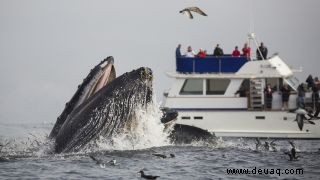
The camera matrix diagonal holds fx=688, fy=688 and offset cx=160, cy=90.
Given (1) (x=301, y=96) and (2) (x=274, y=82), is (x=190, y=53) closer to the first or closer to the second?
(2) (x=274, y=82)

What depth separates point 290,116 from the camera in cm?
3606

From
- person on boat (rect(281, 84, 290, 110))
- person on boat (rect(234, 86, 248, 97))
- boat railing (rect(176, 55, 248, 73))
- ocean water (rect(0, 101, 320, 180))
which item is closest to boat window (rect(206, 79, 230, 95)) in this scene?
boat railing (rect(176, 55, 248, 73))

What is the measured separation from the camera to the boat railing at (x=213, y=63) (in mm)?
36906

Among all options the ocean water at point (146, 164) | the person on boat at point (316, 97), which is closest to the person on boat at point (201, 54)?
the person on boat at point (316, 97)

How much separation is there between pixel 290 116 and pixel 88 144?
20.0m

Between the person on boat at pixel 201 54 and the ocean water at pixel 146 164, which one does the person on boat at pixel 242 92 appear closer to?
the person on boat at pixel 201 54

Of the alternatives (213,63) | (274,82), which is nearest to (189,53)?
(213,63)

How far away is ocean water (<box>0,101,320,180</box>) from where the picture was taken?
17266 mm

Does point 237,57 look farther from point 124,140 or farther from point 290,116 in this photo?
point 124,140

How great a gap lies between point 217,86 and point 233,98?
1.24 meters

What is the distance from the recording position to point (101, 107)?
707 inches

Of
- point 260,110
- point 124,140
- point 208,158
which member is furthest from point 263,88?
point 124,140

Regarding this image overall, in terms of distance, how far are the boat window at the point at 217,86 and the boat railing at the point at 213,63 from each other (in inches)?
22.0

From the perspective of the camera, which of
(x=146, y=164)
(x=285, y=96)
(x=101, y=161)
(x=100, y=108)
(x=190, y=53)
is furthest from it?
(x=190, y=53)
